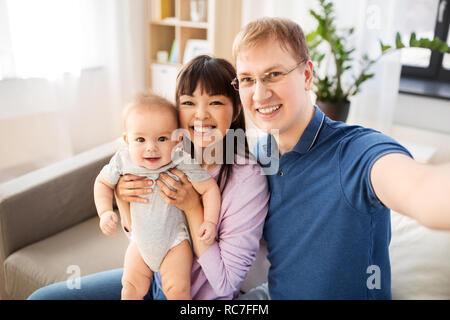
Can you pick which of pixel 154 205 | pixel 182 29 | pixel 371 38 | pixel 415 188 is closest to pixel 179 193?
pixel 154 205

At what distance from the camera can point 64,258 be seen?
101 cm

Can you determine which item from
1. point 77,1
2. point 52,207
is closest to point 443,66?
point 77,1

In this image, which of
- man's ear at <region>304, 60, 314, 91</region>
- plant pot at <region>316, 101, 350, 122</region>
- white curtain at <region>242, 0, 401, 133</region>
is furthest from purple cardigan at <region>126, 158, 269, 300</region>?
white curtain at <region>242, 0, 401, 133</region>

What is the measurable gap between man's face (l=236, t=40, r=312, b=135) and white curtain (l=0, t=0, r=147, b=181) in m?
0.77

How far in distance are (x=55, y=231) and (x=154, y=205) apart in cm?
36

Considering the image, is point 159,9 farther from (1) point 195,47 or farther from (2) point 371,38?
(2) point 371,38

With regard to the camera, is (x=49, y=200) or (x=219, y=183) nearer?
(x=219, y=183)

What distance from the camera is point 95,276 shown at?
3.38 ft

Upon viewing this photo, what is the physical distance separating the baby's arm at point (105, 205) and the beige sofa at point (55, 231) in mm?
42

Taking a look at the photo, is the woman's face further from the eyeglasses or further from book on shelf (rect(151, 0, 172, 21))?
book on shelf (rect(151, 0, 172, 21))

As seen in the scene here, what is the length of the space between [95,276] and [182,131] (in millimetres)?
569

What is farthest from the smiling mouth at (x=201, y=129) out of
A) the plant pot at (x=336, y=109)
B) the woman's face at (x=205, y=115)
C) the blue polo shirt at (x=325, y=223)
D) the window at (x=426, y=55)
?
the window at (x=426, y=55)
